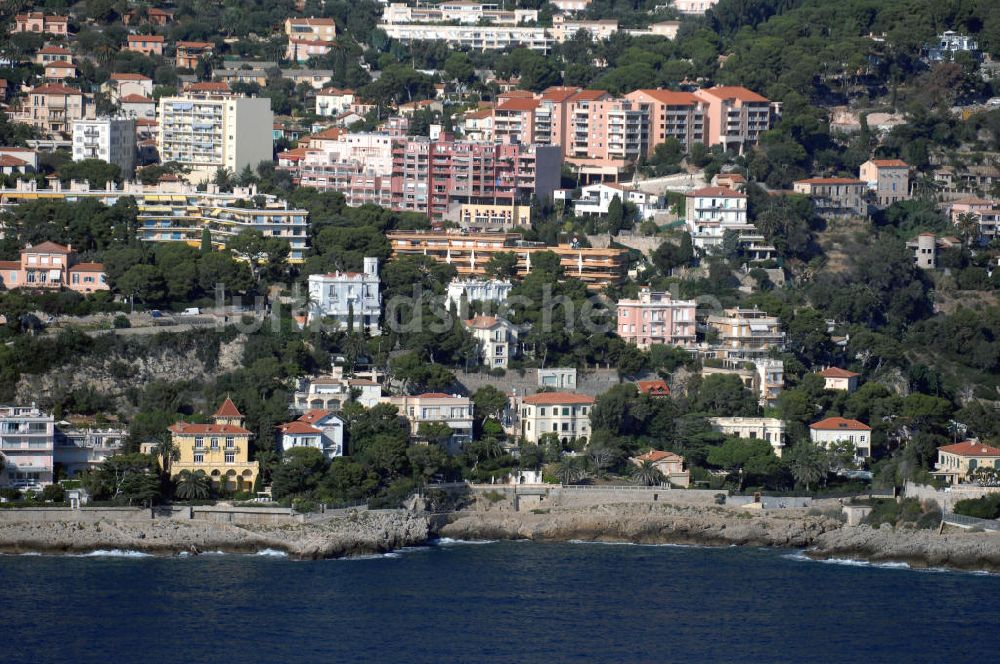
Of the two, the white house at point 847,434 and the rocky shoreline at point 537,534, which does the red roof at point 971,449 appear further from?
the rocky shoreline at point 537,534

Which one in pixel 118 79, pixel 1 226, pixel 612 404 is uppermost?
pixel 118 79

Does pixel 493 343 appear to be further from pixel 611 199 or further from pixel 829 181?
pixel 829 181

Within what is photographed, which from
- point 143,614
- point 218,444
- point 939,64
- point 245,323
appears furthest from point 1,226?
point 939,64

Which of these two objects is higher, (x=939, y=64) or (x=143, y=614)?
(x=939, y=64)

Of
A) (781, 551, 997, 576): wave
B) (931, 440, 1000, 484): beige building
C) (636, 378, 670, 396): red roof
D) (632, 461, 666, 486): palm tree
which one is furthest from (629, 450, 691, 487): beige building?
(931, 440, 1000, 484): beige building

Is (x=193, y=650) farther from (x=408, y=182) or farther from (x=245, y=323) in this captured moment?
(x=408, y=182)

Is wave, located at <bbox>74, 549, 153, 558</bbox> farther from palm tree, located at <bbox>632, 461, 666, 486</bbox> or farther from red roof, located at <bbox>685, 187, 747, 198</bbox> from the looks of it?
red roof, located at <bbox>685, 187, 747, 198</bbox>

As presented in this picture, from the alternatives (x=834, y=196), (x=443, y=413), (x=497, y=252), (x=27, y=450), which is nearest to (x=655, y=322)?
(x=497, y=252)
